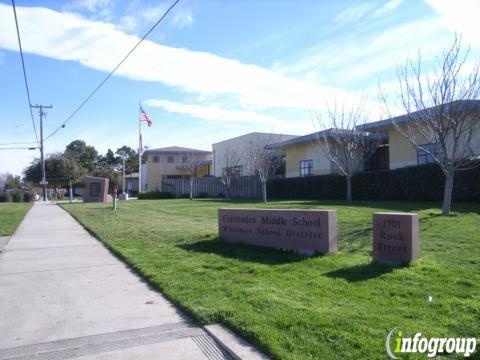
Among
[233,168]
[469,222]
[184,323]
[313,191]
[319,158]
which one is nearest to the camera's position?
[184,323]

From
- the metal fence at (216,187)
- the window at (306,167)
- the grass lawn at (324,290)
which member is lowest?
the grass lawn at (324,290)

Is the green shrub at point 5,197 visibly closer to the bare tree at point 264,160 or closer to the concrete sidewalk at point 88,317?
the bare tree at point 264,160

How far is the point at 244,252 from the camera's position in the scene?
891 cm

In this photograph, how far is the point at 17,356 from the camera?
424 cm

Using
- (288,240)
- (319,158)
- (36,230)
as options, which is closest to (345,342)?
(288,240)

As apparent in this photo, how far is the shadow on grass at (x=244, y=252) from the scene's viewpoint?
809cm

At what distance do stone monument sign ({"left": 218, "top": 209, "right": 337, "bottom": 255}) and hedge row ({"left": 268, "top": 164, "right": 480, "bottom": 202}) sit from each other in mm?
11230

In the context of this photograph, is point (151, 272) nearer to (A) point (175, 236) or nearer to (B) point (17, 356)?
→ (B) point (17, 356)

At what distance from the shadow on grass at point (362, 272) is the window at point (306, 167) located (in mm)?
27353

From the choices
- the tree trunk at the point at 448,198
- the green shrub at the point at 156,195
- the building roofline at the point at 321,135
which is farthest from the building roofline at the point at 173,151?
the tree trunk at the point at 448,198

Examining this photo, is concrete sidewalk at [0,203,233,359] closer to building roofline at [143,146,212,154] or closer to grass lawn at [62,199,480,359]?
grass lawn at [62,199,480,359]

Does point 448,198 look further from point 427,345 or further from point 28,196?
point 28,196

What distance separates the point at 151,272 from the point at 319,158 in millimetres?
26853

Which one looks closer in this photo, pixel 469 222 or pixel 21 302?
pixel 21 302
